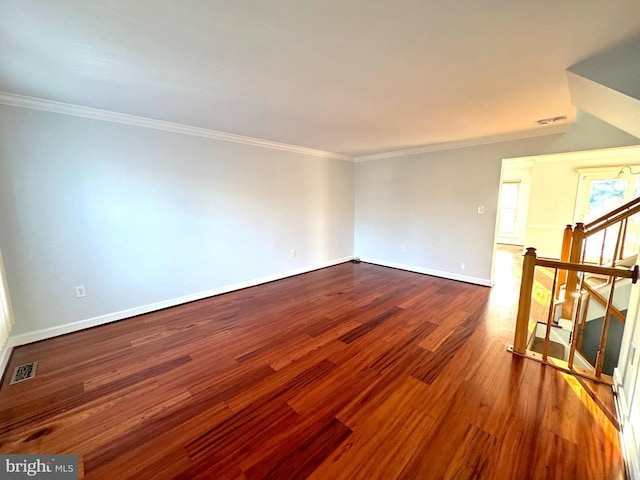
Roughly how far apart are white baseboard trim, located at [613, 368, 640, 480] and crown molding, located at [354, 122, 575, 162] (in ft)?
9.62

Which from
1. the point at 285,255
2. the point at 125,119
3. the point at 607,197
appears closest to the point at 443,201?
the point at 285,255

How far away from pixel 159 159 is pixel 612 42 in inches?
154

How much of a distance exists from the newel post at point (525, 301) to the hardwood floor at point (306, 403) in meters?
0.15

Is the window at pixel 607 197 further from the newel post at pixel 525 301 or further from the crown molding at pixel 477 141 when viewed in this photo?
the newel post at pixel 525 301

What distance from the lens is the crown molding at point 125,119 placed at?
2277mm

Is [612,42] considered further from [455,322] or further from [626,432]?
[455,322]

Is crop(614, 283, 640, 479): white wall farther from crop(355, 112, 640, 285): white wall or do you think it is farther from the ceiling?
crop(355, 112, 640, 285): white wall

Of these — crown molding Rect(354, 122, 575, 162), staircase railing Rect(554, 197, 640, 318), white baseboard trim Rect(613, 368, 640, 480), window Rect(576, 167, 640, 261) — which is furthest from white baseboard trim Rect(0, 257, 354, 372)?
window Rect(576, 167, 640, 261)

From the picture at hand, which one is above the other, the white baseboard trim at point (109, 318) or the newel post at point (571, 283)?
the newel post at point (571, 283)

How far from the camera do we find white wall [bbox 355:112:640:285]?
3.39 m

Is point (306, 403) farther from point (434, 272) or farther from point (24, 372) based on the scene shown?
point (434, 272)

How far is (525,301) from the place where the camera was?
220 centimetres

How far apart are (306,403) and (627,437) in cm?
178

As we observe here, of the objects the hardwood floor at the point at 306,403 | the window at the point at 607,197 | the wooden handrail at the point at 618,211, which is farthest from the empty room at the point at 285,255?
the window at the point at 607,197
